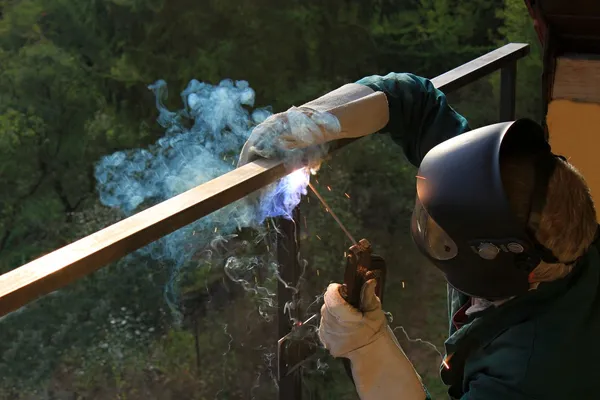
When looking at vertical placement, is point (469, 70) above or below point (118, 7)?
above

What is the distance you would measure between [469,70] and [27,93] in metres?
8.70

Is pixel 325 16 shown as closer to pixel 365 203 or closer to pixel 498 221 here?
pixel 365 203

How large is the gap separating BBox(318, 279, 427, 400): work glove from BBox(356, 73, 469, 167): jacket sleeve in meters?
0.59

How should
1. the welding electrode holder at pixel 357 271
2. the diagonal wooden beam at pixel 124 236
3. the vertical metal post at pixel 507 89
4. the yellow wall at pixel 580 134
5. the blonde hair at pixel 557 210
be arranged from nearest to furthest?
the diagonal wooden beam at pixel 124 236
the blonde hair at pixel 557 210
the welding electrode holder at pixel 357 271
the yellow wall at pixel 580 134
the vertical metal post at pixel 507 89

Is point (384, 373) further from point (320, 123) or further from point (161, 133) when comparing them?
point (161, 133)

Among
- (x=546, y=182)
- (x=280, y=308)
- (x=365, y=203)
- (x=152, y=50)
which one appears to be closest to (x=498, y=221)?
(x=546, y=182)

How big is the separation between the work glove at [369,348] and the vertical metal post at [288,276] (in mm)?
237

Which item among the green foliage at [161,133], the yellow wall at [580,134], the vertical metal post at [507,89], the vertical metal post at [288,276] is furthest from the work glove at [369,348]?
the green foliage at [161,133]

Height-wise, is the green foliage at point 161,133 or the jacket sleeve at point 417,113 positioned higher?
the jacket sleeve at point 417,113

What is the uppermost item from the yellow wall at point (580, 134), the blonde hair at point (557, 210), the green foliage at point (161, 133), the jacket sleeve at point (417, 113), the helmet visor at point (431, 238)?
the blonde hair at point (557, 210)

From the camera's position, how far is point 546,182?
42.6 inches

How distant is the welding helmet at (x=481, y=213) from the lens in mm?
1095

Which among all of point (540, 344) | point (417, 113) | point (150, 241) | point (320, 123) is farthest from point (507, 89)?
point (150, 241)

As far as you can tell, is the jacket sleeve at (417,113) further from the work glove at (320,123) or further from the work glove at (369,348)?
the work glove at (369,348)
